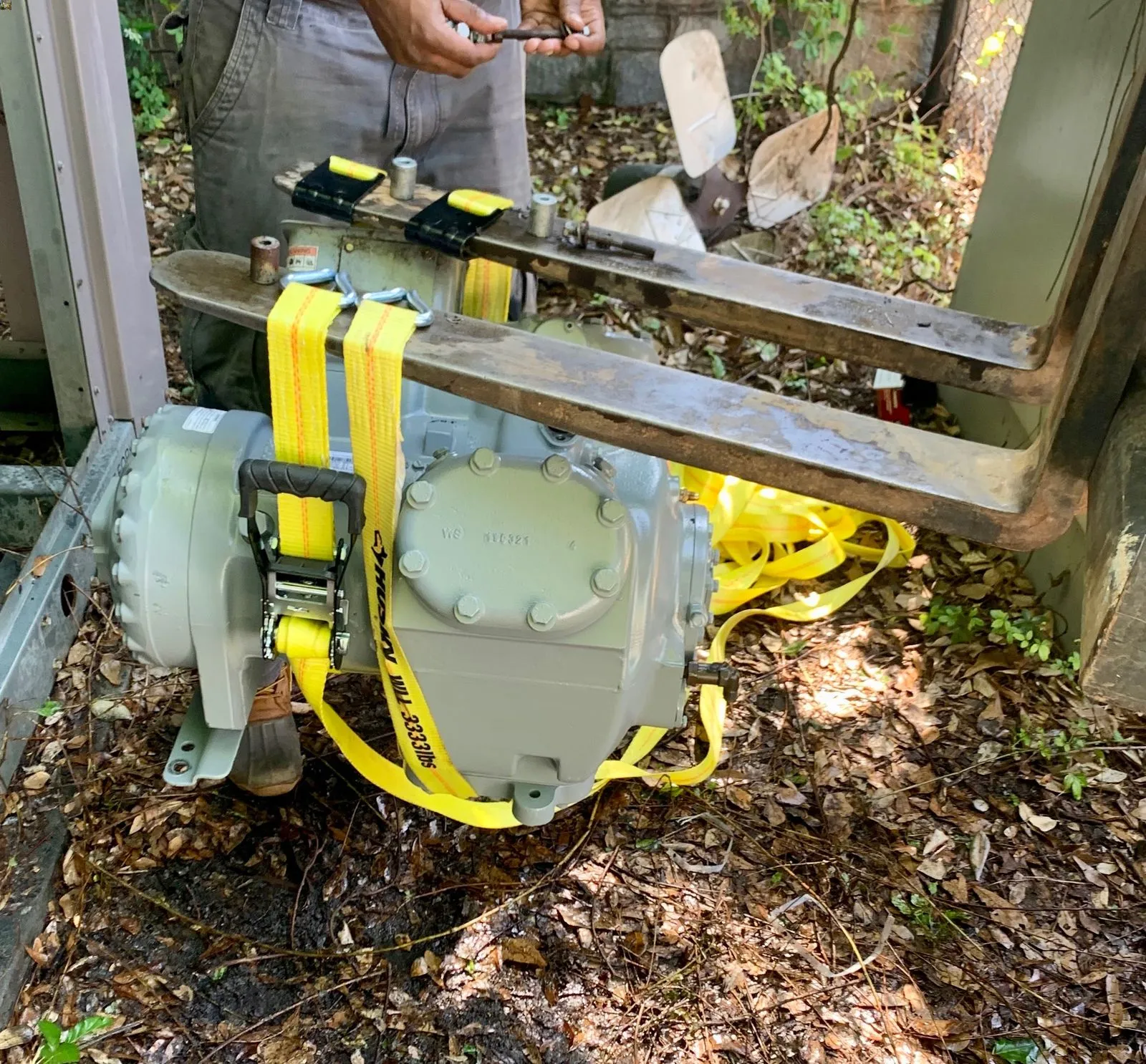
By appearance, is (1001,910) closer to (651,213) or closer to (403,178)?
(403,178)

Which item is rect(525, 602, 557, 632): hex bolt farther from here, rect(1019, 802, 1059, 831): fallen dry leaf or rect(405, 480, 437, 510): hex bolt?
rect(1019, 802, 1059, 831): fallen dry leaf

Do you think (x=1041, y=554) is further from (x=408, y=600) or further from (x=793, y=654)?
(x=408, y=600)

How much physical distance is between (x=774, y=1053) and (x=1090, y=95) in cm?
270

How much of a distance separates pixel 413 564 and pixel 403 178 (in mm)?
698

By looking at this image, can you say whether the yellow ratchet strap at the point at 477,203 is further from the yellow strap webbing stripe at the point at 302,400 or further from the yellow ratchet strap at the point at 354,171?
the yellow strap webbing stripe at the point at 302,400

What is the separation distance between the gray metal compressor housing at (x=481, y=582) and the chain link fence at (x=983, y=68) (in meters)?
4.12

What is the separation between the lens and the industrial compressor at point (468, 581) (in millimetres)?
1475

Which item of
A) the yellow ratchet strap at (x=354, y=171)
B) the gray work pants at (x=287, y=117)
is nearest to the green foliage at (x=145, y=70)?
the gray work pants at (x=287, y=117)

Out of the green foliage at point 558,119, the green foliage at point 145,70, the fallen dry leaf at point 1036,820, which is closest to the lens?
the fallen dry leaf at point 1036,820

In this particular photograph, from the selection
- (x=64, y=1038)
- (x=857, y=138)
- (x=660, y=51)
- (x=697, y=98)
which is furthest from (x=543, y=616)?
(x=660, y=51)

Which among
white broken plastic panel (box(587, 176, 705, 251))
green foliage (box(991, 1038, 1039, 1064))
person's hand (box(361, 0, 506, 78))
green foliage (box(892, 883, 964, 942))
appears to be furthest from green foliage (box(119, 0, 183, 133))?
green foliage (box(991, 1038, 1039, 1064))

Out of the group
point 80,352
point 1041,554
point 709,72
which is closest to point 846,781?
point 1041,554

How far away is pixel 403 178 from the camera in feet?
5.77

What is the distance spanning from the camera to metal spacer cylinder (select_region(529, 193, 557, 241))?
5.59ft
